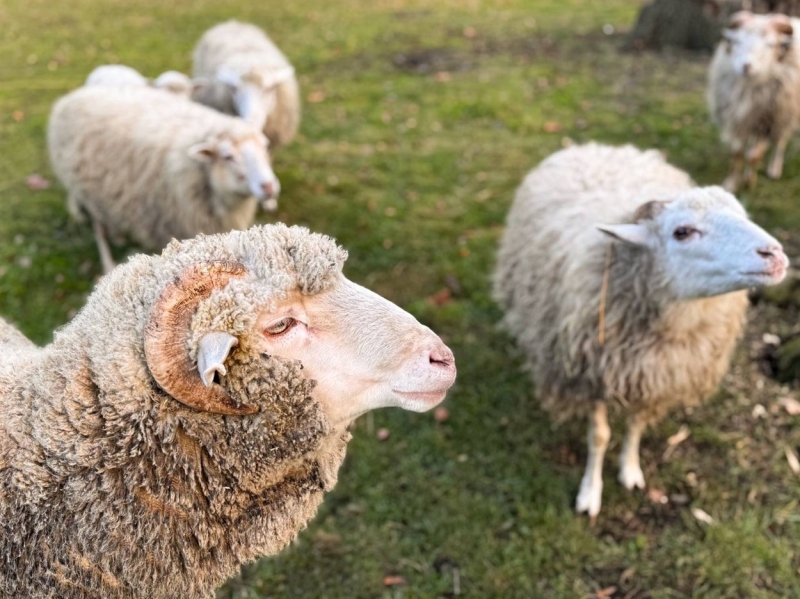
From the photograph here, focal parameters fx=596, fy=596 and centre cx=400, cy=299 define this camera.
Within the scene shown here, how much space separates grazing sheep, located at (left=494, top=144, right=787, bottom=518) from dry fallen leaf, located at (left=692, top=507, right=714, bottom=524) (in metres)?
0.31

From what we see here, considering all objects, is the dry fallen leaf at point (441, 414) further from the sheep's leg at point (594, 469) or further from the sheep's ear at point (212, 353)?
the sheep's ear at point (212, 353)

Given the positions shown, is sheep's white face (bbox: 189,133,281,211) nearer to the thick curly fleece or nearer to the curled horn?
the thick curly fleece

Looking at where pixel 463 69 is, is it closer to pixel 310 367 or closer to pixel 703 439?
pixel 703 439

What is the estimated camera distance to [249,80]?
18.8ft

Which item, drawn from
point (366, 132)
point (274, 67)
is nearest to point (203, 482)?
point (274, 67)

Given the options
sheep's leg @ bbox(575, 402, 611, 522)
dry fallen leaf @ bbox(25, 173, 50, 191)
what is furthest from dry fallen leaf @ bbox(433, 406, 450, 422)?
dry fallen leaf @ bbox(25, 173, 50, 191)

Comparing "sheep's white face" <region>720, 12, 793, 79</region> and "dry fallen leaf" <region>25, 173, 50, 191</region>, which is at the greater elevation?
"sheep's white face" <region>720, 12, 793, 79</region>

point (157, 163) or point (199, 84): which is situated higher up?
point (199, 84)

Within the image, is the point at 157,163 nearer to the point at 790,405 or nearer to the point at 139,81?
the point at 139,81

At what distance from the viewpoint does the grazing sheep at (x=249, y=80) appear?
573 centimetres

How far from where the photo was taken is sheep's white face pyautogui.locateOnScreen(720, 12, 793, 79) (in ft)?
18.0

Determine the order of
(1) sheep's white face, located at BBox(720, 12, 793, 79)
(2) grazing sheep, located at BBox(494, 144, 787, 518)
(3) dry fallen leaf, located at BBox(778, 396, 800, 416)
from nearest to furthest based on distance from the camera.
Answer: (2) grazing sheep, located at BBox(494, 144, 787, 518), (3) dry fallen leaf, located at BBox(778, 396, 800, 416), (1) sheep's white face, located at BBox(720, 12, 793, 79)

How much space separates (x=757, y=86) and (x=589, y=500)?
4.50 m

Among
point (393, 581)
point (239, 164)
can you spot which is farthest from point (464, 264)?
point (393, 581)
